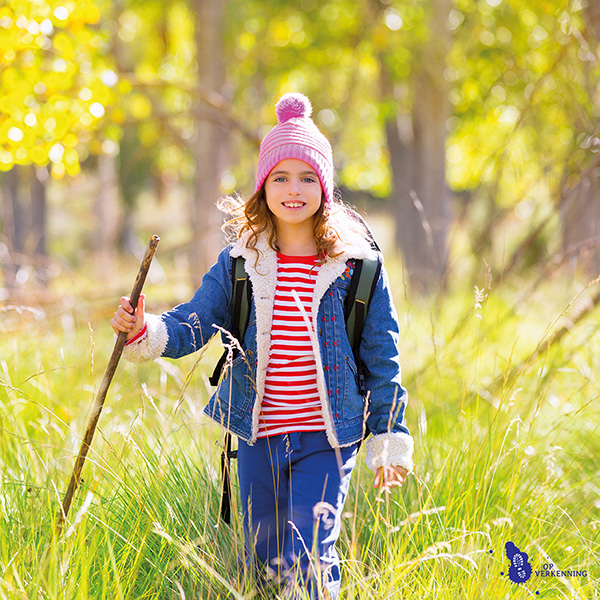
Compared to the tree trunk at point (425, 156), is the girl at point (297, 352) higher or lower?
lower

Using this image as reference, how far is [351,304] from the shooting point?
206cm

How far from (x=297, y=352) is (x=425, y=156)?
6.80m

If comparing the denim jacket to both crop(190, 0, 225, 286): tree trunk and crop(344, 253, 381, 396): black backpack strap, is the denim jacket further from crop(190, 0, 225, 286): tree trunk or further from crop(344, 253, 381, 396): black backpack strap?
crop(190, 0, 225, 286): tree trunk

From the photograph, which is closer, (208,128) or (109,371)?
(109,371)

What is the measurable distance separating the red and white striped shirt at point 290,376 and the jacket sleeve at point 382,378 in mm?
167

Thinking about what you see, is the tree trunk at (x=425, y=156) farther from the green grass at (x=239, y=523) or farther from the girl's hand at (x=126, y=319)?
the girl's hand at (x=126, y=319)

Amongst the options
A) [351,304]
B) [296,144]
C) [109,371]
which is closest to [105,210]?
[296,144]

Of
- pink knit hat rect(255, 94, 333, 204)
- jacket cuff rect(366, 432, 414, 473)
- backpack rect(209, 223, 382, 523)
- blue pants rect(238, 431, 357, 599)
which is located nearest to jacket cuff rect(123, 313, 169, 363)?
backpack rect(209, 223, 382, 523)

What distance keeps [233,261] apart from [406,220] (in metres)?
7.64

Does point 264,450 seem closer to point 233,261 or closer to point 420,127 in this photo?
point 233,261

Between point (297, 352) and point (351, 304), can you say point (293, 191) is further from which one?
point (297, 352)

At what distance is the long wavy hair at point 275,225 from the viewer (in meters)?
2.10

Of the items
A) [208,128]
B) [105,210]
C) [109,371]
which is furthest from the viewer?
[105,210]

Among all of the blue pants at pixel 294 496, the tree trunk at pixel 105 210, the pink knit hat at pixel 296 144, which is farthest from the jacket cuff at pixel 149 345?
the tree trunk at pixel 105 210
